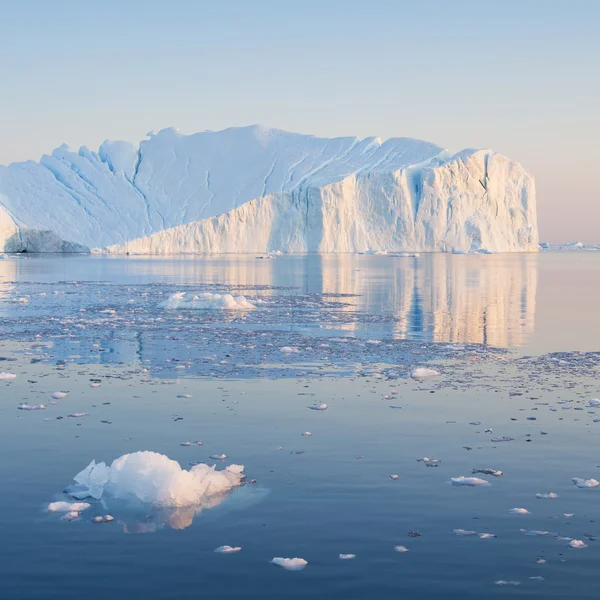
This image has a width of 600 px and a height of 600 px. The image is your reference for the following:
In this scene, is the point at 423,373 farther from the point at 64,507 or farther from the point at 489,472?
the point at 64,507

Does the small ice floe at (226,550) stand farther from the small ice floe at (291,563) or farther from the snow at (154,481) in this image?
the snow at (154,481)

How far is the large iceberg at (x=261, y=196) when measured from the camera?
62719 mm

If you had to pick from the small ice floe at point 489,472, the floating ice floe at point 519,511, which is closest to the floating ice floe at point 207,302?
the small ice floe at point 489,472

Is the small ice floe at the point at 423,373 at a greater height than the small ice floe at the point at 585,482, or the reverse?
the small ice floe at the point at 423,373

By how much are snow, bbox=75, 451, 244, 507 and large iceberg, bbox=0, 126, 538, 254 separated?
5608cm

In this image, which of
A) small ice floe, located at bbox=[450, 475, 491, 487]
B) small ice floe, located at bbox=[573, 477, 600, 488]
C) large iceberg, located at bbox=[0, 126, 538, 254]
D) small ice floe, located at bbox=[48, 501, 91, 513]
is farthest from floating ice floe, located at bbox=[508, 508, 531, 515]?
large iceberg, located at bbox=[0, 126, 538, 254]

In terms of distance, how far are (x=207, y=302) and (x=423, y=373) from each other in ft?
31.8

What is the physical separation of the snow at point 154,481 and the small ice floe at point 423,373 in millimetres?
4888

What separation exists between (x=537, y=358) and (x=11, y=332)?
891cm

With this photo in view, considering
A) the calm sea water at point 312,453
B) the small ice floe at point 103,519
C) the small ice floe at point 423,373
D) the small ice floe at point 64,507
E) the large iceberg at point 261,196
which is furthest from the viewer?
the large iceberg at point 261,196

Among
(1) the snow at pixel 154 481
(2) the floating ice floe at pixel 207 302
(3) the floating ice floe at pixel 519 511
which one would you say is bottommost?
(3) the floating ice floe at pixel 519 511

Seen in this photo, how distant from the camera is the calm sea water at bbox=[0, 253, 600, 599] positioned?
4.67 meters

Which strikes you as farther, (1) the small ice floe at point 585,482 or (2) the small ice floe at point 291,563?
(1) the small ice floe at point 585,482

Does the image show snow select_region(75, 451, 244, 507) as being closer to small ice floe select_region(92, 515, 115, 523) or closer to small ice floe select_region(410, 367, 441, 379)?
small ice floe select_region(92, 515, 115, 523)
